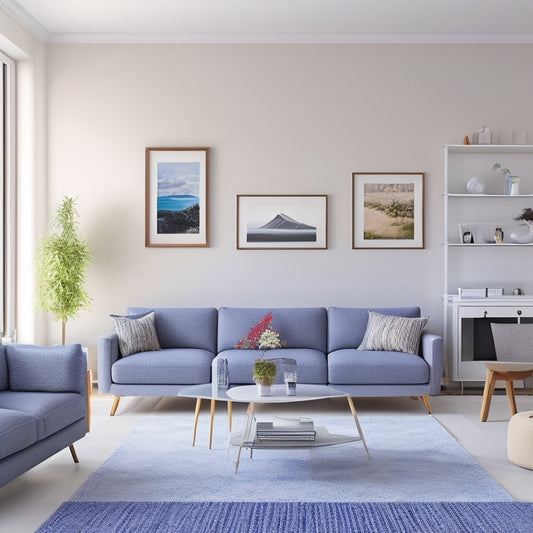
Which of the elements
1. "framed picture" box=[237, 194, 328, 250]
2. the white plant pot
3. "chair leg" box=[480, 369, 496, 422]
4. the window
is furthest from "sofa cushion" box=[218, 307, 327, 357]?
the window

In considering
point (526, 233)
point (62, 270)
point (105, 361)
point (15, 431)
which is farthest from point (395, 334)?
point (15, 431)

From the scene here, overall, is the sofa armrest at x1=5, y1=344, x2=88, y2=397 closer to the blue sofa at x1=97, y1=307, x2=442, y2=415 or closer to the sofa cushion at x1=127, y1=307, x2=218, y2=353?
the blue sofa at x1=97, y1=307, x2=442, y2=415

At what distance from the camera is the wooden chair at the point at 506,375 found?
5074 mm

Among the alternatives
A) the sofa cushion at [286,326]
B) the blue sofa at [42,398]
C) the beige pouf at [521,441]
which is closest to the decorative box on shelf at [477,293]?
the sofa cushion at [286,326]

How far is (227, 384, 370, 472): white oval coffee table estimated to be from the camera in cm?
385

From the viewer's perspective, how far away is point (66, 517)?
3217mm

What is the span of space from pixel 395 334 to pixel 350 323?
47 centimetres

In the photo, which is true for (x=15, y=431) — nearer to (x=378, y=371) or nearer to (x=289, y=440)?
(x=289, y=440)

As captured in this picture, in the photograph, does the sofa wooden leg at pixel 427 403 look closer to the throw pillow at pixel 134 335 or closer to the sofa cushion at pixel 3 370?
the throw pillow at pixel 134 335

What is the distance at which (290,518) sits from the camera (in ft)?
10.5

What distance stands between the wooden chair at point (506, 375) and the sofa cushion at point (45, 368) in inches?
113

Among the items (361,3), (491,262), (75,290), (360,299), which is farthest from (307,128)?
(75,290)

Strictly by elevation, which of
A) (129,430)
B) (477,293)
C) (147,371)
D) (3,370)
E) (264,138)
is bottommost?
(129,430)

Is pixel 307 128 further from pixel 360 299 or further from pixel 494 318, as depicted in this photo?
pixel 494 318
